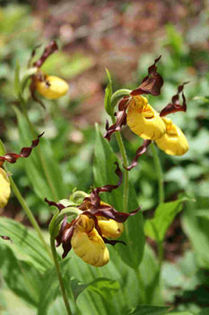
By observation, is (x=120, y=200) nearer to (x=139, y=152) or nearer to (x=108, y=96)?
(x=139, y=152)

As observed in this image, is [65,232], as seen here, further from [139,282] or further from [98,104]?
[98,104]

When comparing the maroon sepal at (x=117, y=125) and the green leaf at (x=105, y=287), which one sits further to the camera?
the green leaf at (x=105, y=287)

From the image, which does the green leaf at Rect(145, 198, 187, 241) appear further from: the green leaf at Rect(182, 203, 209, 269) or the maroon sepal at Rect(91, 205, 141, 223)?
the maroon sepal at Rect(91, 205, 141, 223)

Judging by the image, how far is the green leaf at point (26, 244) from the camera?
1.78m

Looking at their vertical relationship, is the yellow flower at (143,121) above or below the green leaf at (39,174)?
below

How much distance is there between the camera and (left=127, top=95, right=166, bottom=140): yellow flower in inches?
58.5

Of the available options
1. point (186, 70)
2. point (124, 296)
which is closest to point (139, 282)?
point (124, 296)

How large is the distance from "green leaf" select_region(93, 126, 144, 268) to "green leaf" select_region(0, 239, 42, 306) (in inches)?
18.4

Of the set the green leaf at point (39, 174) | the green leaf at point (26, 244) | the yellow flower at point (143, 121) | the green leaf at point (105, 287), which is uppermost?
the green leaf at point (39, 174)

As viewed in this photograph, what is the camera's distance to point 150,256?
2.02 metres

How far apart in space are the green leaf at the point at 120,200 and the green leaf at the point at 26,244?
0.34 meters

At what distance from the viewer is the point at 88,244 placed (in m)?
1.28

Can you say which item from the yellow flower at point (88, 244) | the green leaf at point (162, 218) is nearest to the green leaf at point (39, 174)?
the green leaf at point (162, 218)

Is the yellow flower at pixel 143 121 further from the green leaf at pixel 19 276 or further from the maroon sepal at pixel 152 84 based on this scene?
the green leaf at pixel 19 276
